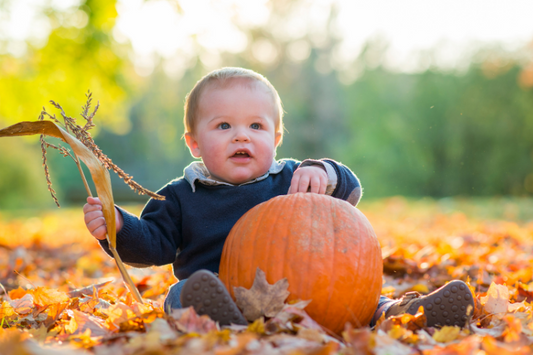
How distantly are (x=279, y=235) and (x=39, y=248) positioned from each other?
15.1 ft

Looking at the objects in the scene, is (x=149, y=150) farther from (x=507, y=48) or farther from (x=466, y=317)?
(x=466, y=317)

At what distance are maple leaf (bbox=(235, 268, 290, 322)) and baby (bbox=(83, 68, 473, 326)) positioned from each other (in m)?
0.56

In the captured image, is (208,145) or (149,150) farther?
(149,150)

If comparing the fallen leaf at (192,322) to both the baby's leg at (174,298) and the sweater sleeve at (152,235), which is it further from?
the sweater sleeve at (152,235)

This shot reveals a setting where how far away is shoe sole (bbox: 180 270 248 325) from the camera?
161cm

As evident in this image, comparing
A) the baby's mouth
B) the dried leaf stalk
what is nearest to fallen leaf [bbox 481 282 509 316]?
the baby's mouth

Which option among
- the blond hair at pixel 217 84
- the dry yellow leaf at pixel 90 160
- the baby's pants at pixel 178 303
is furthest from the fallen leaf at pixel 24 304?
the blond hair at pixel 217 84

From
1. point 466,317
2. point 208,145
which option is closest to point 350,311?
point 466,317

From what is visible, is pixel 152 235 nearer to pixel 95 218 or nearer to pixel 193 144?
pixel 95 218

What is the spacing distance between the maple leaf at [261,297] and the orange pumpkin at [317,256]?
0.05 m

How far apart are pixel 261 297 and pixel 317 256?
11.0 inches

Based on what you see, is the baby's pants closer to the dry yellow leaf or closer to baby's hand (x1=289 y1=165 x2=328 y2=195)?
the dry yellow leaf

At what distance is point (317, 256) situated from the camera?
5.86 ft

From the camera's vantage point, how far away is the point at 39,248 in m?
5.40
